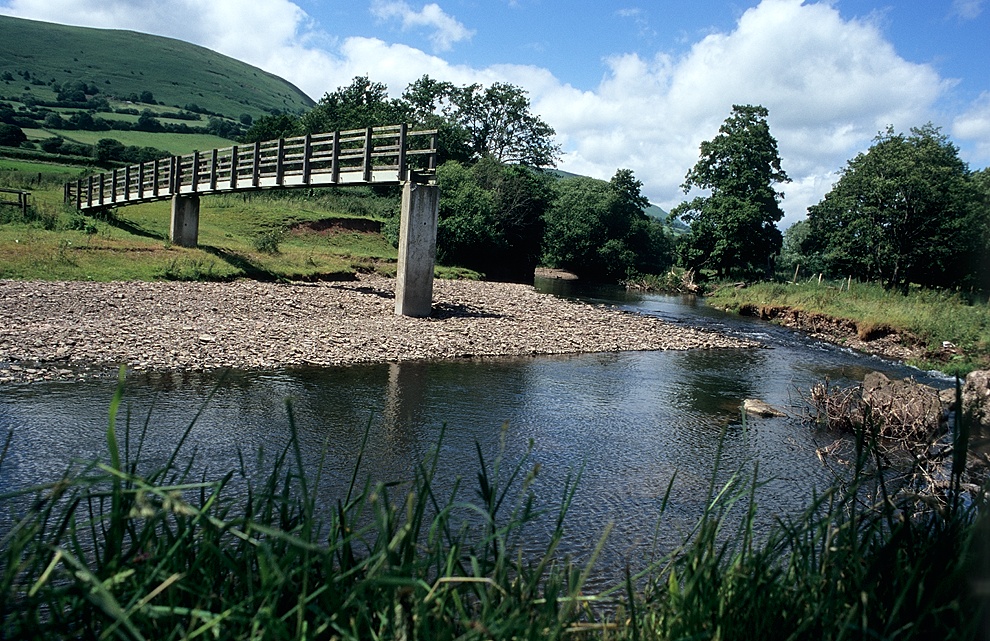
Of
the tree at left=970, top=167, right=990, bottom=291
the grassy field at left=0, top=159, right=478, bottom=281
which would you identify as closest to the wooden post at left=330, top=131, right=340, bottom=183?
the grassy field at left=0, top=159, right=478, bottom=281

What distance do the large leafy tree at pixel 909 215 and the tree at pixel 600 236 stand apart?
55.9 ft

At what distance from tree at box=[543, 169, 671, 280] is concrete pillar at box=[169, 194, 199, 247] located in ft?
118

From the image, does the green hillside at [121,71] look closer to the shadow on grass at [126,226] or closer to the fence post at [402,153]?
the shadow on grass at [126,226]

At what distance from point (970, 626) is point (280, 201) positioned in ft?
160

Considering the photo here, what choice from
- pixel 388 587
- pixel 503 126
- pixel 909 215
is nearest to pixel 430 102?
pixel 503 126

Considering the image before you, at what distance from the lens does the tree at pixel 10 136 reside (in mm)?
72000

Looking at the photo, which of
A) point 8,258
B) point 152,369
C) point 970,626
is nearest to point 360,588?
point 970,626

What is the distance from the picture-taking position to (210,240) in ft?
106

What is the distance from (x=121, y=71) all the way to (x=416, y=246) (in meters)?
167

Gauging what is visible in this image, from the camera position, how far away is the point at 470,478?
8617 millimetres

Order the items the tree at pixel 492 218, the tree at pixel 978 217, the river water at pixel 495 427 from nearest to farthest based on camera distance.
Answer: the river water at pixel 495 427 < the tree at pixel 492 218 < the tree at pixel 978 217

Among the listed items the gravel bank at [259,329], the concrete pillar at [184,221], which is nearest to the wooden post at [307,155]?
the gravel bank at [259,329]

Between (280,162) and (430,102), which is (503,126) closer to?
(430,102)

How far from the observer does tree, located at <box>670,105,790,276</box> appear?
56.7 meters
